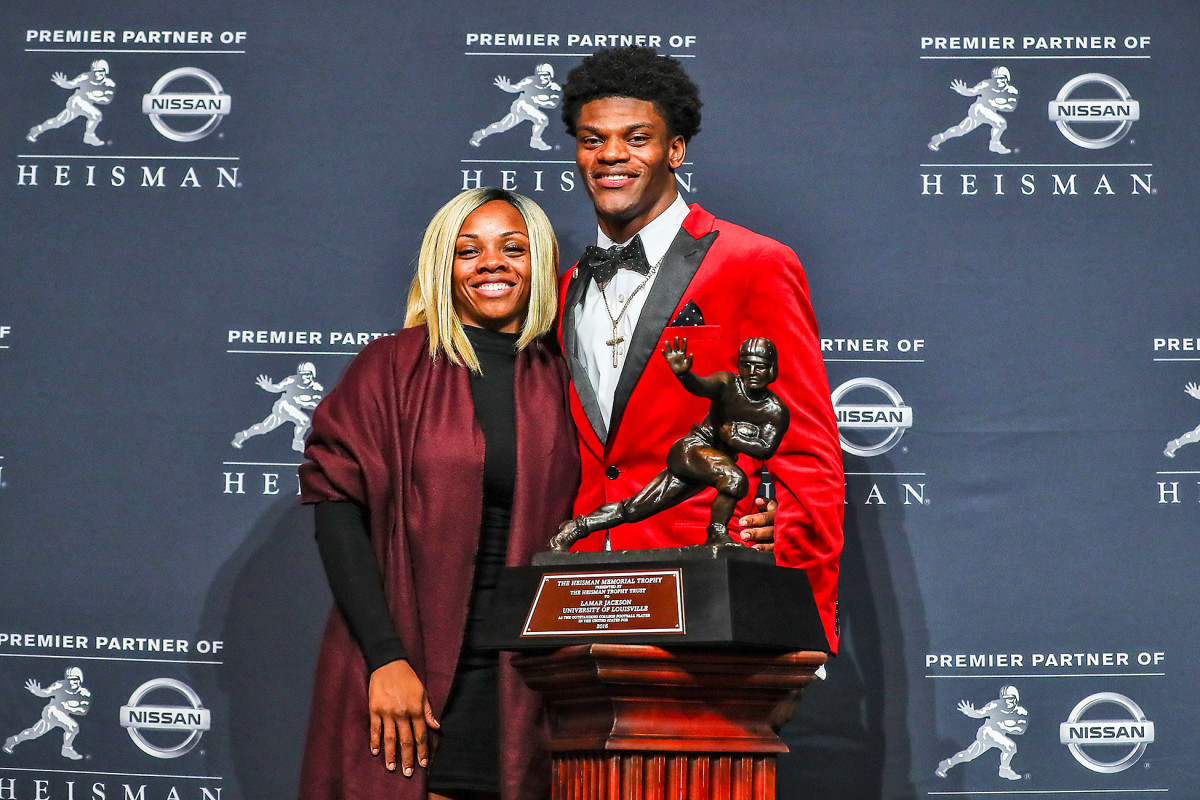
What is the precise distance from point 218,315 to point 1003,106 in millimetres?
2360

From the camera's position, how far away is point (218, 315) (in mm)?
3883

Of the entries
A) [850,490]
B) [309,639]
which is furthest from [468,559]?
[850,490]

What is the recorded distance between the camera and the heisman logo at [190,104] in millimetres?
3957

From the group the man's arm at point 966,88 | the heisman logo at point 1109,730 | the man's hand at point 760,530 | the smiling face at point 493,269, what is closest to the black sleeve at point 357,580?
the smiling face at point 493,269

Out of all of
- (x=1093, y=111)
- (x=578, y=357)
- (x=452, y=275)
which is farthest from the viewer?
(x=1093, y=111)

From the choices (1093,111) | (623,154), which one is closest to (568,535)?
(623,154)

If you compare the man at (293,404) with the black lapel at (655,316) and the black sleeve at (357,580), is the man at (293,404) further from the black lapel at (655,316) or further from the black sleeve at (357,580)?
the black lapel at (655,316)

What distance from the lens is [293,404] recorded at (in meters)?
3.84

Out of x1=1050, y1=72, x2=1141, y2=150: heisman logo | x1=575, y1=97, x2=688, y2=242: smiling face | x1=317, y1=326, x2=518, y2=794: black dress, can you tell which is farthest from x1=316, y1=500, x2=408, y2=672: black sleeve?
x1=1050, y1=72, x2=1141, y2=150: heisman logo

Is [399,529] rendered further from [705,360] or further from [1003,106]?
[1003,106]

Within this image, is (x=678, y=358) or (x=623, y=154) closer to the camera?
(x=678, y=358)

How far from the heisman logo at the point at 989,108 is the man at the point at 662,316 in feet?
4.07

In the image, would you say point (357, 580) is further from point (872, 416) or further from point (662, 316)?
point (872, 416)

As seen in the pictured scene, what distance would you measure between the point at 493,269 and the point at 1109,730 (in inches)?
83.8
